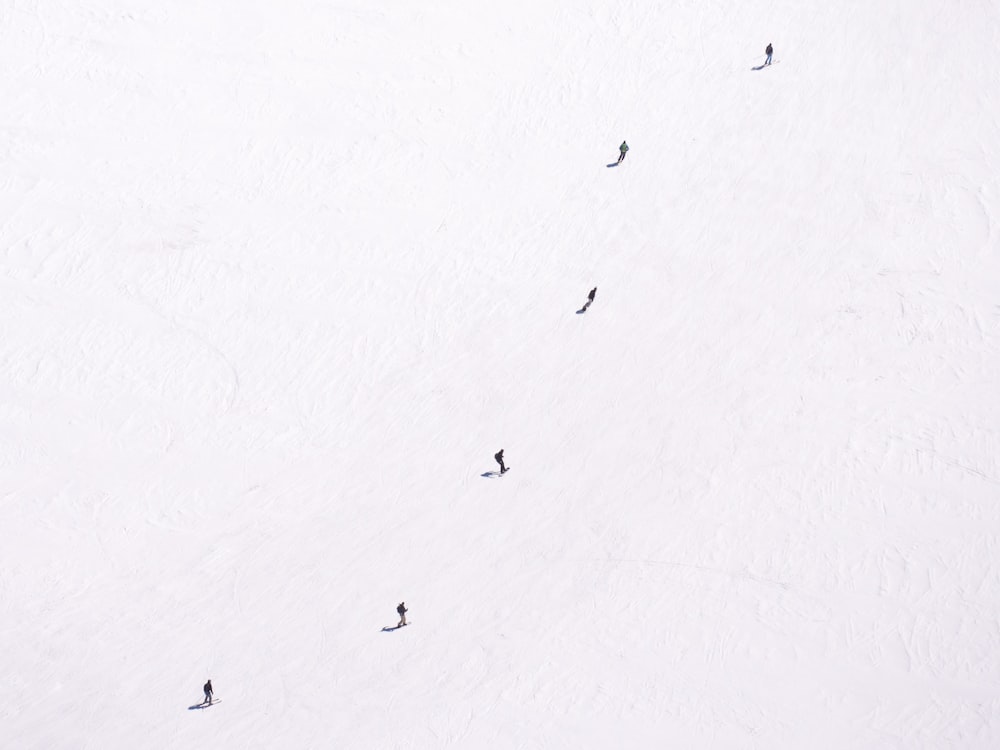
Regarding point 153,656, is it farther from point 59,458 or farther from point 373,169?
point 373,169

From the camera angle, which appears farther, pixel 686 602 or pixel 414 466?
pixel 414 466

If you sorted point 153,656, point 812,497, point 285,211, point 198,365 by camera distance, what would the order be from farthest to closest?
point 285,211, point 198,365, point 812,497, point 153,656

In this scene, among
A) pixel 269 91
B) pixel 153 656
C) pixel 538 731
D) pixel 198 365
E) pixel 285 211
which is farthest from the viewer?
pixel 269 91

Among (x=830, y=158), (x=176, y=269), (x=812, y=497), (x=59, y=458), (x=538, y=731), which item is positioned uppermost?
(x=830, y=158)

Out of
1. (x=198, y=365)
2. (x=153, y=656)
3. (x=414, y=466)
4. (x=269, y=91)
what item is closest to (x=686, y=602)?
(x=414, y=466)

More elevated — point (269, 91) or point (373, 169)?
point (269, 91)

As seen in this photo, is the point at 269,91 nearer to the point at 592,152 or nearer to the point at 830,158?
the point at 592,152

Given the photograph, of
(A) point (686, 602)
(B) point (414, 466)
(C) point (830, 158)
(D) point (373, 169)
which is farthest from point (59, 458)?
(C) point (830, 158)
